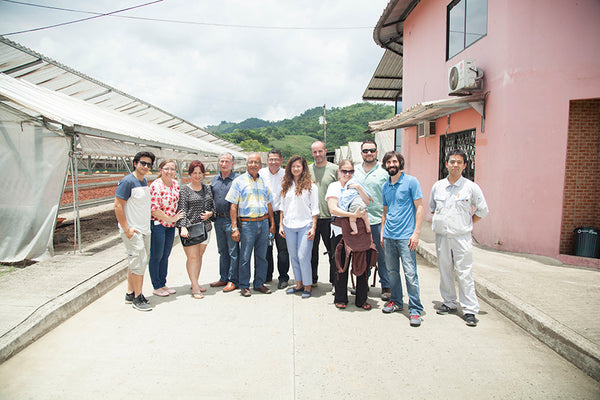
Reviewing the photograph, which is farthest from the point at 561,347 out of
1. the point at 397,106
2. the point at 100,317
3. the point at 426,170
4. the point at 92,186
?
the point at 92,186

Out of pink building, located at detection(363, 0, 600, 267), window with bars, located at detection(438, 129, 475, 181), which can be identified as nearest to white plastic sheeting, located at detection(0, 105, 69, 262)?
pink building, located at detection(363, 0, 600, 267)

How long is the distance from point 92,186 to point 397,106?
17.1 meters

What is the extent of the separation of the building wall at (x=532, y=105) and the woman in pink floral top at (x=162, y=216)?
5639 millimetres

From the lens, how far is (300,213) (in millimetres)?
4570

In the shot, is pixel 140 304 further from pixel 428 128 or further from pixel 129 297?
pixel 428 128

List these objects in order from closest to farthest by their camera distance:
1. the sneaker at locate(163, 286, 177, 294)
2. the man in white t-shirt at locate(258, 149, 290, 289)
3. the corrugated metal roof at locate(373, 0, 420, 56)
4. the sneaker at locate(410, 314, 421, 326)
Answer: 1. the sneaker at locate(410, 314, 421, 326)
2. the sneaker at locate(163, 286, 177, 294)
3. the man in white t-shirt at locate(258, 149, 290, 289)
4. the corrugated metal roof at locate(373, 0, 420, 56)

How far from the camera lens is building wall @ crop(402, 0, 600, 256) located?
6.11 metres

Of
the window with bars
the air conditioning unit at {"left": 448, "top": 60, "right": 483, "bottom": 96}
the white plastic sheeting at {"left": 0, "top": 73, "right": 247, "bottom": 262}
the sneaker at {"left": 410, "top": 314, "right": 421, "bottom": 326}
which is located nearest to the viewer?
the sneaker at {"left": 410, "top": 314, "right": 421, "bottom": 326}

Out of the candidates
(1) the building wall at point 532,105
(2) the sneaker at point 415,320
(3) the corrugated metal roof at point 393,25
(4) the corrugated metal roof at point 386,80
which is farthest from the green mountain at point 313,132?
(2) the sneaker at point 415,320

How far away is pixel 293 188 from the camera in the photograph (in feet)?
15.2

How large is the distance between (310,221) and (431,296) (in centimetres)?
188

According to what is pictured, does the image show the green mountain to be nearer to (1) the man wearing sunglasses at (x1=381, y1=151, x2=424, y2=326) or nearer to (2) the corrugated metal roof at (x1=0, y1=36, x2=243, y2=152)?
(2) the corrugated metal roof at (x1=0, y1=36, x2=243, y2=152)

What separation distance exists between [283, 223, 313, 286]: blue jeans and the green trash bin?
16.5ft

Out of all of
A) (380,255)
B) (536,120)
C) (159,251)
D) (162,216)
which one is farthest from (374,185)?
(536,120)
